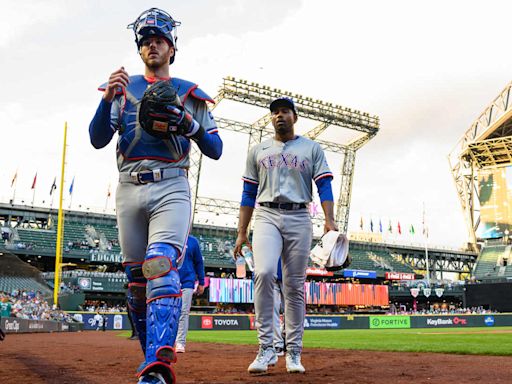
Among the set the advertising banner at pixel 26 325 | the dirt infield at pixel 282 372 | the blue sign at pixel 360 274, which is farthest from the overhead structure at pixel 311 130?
the dirt infield at pixel 282 372

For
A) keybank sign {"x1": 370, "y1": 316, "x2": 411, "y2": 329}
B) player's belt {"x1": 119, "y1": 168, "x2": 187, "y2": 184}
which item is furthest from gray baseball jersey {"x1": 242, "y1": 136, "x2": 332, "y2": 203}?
keybank sign {"x1": 370, "y1": 316, "x2": 411, "y2": 329}

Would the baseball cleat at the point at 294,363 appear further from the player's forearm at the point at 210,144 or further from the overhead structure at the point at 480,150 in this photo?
the overhead structure at the point at 480,150

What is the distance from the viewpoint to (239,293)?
41594mm

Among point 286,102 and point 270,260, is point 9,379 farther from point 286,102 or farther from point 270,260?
point 286,102

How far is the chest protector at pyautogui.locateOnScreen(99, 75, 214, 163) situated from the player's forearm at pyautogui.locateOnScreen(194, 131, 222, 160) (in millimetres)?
112

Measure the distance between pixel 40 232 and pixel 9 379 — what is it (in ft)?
134

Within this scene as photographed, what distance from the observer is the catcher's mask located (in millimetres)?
3658

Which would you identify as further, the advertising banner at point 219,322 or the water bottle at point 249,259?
the advertising banner at point 219,322

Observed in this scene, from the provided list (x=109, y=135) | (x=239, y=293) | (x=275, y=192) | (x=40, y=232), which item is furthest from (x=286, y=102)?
(x=40, y=232)

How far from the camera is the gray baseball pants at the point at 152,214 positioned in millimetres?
3377

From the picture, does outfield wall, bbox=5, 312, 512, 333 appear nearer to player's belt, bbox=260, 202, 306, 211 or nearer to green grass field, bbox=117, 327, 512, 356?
green grass field, bbox=117, 327, 512, 356

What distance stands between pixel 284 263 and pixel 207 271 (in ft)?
151

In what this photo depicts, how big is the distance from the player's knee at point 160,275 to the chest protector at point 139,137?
66 cm

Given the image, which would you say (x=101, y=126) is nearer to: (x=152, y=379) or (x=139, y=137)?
(x=139, y=137)
